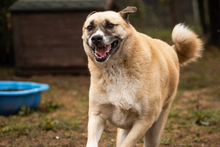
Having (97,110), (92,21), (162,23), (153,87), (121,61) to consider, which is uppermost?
(92,21)

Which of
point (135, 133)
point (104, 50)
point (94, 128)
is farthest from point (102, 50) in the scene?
point (135, 133)

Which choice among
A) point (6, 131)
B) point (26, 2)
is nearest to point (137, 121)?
point (6, 131)

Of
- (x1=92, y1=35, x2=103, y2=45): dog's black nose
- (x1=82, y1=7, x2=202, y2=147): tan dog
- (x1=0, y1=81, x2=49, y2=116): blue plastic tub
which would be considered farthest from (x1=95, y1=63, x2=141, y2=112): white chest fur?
(x1=0, y1=81, x2=49, y2=116): blue plastic tub

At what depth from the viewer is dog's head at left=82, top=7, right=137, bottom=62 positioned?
272cm

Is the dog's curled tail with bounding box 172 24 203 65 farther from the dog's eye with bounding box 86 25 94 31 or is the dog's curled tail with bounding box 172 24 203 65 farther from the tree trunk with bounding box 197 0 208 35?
the tree trunk with bounding box 197 0 208 35

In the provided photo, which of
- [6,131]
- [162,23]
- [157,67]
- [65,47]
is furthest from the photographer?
[162,23]

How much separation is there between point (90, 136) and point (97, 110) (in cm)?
24

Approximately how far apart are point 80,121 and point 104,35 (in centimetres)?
255

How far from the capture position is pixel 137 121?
281 centimetres

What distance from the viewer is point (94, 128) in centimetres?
276

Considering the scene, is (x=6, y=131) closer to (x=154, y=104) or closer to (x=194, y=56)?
(x=154, y=104)

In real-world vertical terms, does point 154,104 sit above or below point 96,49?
below

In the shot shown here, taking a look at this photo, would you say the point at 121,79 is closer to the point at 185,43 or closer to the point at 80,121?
the point at 185,43

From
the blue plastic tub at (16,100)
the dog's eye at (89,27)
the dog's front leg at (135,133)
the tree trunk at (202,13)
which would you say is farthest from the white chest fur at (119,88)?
the tree trunk at (202,13)
